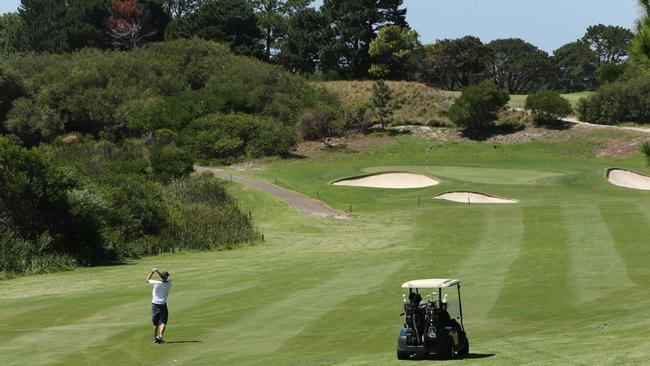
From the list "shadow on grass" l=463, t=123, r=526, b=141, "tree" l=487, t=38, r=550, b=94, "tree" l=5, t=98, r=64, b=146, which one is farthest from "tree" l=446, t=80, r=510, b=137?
"tree" l=487, t=38, r=550, b=94

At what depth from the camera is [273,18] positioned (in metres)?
150

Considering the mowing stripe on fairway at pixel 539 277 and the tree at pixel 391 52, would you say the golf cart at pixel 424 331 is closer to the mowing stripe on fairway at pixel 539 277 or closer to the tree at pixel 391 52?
the mowing stripe on fairway at pixel 539 277

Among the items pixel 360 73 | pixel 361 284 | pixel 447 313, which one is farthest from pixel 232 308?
pixel 360 73

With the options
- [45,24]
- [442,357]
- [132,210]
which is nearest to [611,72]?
[45,24]

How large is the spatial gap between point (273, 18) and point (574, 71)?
5946 centimetres

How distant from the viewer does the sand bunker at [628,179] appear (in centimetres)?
7312

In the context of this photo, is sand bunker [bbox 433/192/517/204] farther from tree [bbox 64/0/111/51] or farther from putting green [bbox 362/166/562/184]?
tree [bbox 64/0/111/51]

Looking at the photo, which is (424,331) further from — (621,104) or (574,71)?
(574,71)

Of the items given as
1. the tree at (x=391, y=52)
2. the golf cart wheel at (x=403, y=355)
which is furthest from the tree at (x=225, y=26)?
the golf cart wheel at (x=403, y=355)

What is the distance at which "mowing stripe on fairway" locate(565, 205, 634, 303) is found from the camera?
3033cm

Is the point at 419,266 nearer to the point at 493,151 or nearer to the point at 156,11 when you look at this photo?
the point at 493,151

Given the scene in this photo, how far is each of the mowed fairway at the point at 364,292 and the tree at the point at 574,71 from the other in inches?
4373

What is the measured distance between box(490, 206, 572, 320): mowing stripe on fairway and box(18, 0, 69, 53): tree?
3956 inches

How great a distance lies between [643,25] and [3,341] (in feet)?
56.3
